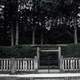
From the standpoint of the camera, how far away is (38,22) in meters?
14.0

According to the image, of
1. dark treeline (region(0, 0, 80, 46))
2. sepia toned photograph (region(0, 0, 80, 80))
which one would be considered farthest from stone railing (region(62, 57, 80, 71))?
dark treeline (region(0, 0, 80, 46))

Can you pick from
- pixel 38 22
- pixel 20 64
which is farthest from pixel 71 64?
pixel 38 22

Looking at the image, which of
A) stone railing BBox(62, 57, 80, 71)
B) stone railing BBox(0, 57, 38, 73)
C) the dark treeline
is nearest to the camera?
stone railing BBox(0, 57, 38, 73)

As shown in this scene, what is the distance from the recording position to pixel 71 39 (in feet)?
49.8

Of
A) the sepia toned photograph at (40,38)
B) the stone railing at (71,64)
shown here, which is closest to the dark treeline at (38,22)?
the sepia toned photograph at (40,38)

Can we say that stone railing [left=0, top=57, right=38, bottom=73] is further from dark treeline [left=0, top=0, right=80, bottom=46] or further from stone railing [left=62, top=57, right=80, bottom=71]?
dark treeline [left=0, top=0, right=80, bottom=46]

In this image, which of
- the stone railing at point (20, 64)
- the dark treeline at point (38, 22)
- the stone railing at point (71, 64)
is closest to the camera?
the stone railing at point (20, 64)

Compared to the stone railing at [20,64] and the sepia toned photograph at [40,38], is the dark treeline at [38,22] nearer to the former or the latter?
the sepia toned photograph at [40,38]

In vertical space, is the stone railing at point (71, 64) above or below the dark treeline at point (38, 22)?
below

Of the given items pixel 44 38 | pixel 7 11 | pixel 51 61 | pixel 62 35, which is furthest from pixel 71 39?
pixel 7 11

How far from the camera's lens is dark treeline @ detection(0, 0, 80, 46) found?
42.3 ft

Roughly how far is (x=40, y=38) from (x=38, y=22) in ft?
6.49

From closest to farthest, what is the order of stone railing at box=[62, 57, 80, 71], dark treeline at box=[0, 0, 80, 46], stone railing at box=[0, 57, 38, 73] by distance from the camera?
stone railing at box=[0, 57, 38, 73], stone railing at box=[62, 57, 80, 71], dark treeline at box=[0, 0, 80, 46]

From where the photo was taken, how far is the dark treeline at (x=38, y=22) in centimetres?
1291
